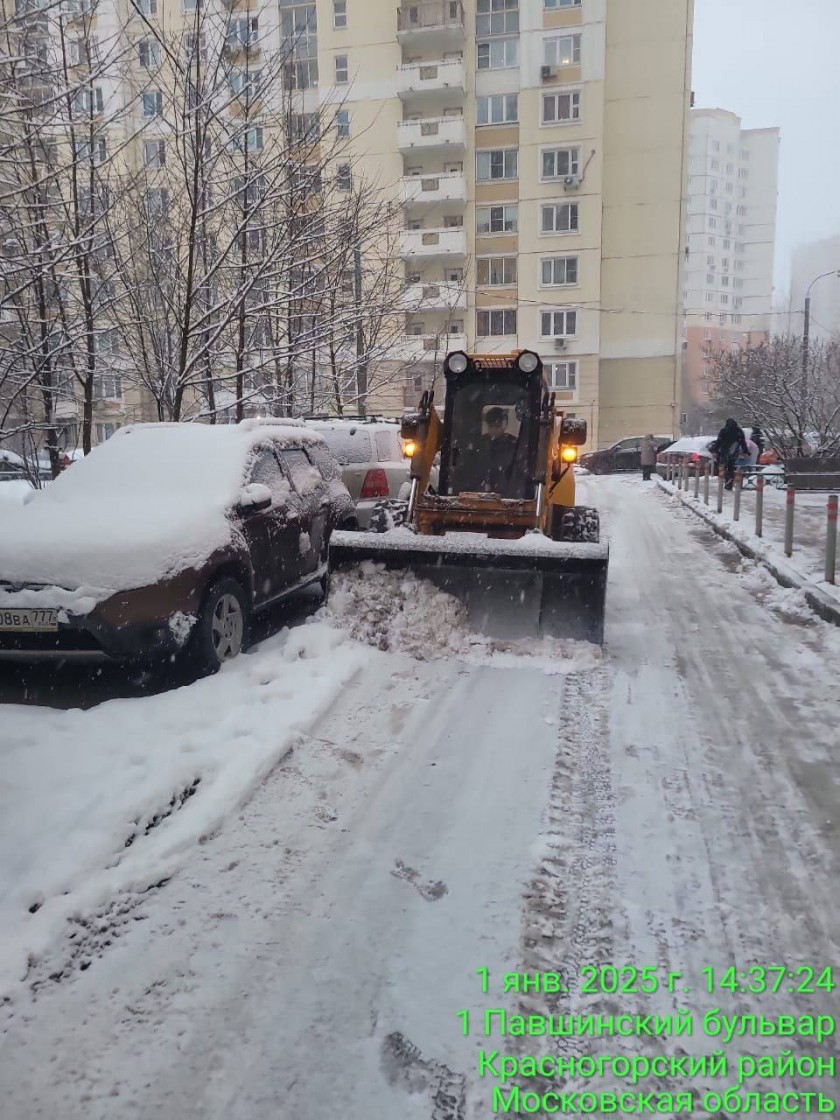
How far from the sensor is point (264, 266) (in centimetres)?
1178

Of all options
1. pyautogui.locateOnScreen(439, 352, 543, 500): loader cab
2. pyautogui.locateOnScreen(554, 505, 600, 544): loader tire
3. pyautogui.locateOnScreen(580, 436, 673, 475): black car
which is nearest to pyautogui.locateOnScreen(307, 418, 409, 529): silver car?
pyautogui.locateOnScreen(439, 352, 543, 500): loader cab

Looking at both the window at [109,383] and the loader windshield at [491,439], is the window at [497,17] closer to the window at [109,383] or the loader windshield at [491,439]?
the window at [109,383]

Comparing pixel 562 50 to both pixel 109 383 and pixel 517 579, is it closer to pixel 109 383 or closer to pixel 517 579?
pixel 109 383

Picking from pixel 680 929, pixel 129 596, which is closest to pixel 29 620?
pixel 129 596

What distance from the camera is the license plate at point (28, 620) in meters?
4.92

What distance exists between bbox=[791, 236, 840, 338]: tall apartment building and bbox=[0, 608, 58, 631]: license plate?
103 metres

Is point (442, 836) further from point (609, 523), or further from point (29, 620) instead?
point (609, 523)

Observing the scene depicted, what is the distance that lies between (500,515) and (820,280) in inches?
4906

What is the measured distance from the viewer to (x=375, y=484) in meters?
9.78

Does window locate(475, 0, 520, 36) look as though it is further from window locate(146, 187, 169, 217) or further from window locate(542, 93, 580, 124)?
window locate(146, 187, 169, 217)

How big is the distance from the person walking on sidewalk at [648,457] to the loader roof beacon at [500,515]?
17356 millimetres

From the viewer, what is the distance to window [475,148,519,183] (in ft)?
127

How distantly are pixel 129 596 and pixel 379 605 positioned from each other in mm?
2037

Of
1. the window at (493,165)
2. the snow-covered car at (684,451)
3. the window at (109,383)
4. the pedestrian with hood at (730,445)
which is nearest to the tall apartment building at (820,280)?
the window at (493,165)
